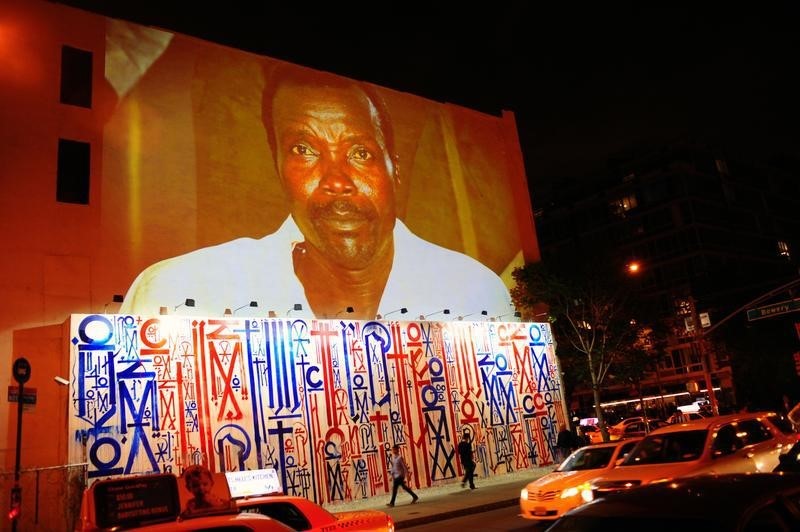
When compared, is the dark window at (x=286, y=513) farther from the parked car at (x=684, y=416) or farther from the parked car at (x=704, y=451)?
the parked car at (x=684, y=416)

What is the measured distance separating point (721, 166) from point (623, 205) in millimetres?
12066

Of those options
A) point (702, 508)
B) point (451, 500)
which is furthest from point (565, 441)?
point (702, 508)

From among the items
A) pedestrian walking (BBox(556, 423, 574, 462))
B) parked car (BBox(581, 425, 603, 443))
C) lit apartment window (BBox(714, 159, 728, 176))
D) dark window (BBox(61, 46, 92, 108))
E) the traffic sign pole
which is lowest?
parked car (BBox(581, 425, 603, 443))

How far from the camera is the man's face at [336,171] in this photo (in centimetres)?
2408

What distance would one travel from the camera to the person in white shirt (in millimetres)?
21578

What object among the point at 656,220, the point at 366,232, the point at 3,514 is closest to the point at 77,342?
the point at 3,514

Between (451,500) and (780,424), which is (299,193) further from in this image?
(780,424)

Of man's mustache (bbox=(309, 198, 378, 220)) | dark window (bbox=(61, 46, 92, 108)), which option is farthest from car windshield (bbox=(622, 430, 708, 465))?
dark window (bbox=(61, 46, 92, 108))

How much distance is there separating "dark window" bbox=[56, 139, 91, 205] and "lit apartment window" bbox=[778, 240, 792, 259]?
79477 millimetres

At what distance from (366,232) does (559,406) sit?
1103 centimetres

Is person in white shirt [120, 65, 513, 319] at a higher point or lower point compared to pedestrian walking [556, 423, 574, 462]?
higher

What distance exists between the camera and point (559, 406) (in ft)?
88.3

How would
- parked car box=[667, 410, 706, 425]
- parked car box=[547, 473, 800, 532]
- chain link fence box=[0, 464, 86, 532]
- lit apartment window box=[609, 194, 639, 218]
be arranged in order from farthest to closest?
lit apartment window box=[609, 194, 639, 218] → parked car box=[667, 410, 706, 425] → chain link fence box=[0, 464, 86, 532] → parked car box=[547, 473, 800, 532]

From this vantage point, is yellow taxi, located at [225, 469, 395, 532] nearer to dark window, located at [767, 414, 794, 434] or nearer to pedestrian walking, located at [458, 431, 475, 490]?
dark window, located at [767, 414, 794, 434]
